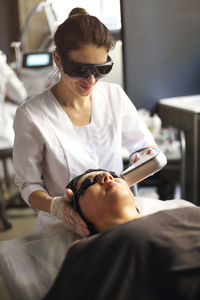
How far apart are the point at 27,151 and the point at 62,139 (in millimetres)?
126

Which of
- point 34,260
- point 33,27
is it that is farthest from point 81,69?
point 33,27

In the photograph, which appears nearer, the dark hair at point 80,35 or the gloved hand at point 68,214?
the gloved hand at point 68,214

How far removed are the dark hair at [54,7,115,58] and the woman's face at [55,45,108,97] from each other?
1 cm

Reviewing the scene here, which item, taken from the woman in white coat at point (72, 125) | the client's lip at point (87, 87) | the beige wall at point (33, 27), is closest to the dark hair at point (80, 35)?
the woman in white coat at point (72, 125)

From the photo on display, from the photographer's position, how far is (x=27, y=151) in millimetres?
1412

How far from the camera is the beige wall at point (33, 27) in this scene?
129 inches

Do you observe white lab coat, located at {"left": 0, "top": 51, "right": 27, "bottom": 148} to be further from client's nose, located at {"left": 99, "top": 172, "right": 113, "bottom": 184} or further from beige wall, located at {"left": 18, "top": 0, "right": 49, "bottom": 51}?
client's nose, located at {"left": 99, "top": 172, "right": 113, "bottom": 184}

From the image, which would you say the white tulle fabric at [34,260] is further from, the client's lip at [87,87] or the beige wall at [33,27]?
the beige wall at [33,27]

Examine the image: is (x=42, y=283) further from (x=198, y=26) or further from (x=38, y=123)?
(x=198, y=26)

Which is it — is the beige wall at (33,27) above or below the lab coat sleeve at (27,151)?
above

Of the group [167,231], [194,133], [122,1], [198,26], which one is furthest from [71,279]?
[198,26]

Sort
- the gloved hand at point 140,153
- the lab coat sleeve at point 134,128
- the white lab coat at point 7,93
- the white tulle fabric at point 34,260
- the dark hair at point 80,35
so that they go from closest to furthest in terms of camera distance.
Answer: the white tulle fabric at point 34,260
the dark hair at point 80,35
the gloved hand at point 140,153
the lab coat sleeve at point 134,128
the white lab coat at point 7,93

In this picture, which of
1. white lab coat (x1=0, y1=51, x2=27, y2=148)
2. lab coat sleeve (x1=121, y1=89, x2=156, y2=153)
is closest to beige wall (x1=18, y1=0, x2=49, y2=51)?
white lab coat (x1=0, y1=51, x2=27, y2=148)

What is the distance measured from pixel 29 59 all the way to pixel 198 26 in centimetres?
127
